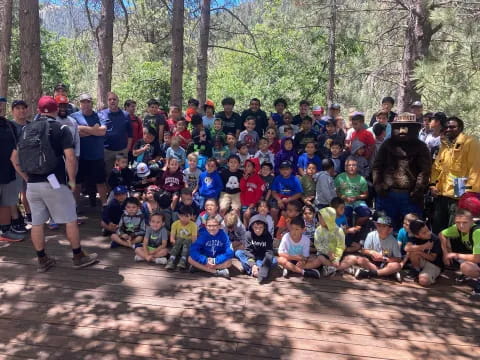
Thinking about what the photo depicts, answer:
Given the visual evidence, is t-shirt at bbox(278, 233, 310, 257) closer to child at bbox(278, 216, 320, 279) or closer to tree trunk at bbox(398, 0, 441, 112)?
child at bbox(278, 216, 320, 279)

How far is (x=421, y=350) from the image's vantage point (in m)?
3.22

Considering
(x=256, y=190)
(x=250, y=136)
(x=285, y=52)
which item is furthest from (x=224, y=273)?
(x=285, y=52)

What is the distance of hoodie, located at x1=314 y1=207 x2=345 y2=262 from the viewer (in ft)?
15.9

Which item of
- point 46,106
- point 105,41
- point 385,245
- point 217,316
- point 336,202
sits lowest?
point 217,316

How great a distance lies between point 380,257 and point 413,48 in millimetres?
6334

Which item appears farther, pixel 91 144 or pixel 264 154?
pixel 264 154

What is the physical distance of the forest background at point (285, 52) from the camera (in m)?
8.22

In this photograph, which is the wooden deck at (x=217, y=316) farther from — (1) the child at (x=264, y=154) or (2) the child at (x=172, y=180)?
(1) the child at (x=264, y=154)

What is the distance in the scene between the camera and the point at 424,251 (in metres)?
4.55

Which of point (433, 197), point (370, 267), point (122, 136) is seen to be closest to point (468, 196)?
point (433, 197)

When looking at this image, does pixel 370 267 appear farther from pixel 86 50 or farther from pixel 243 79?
pixel 243 79

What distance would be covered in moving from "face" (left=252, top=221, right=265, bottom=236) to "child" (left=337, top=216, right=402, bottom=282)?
1077 millimetres

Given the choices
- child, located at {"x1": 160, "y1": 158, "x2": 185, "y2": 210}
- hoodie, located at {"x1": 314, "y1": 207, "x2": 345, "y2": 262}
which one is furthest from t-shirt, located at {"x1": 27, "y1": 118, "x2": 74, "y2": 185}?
hoodie, located at {"x1": 314, "y1": 207, "x2": 345, "y2": 262}

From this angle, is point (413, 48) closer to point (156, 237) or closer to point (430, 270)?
point (430, 270)
